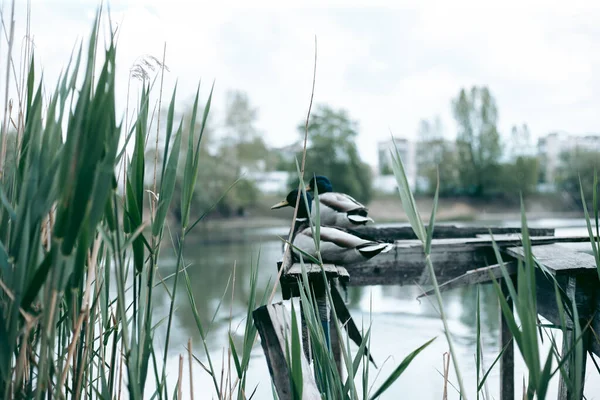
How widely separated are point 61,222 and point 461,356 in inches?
223

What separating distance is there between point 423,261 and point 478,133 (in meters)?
25.1

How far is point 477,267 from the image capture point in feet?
6.53

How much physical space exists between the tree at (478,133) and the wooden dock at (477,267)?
23.7m

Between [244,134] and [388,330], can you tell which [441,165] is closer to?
[244,134]

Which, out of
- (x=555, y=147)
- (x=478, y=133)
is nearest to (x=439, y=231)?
(x=478, y=133)

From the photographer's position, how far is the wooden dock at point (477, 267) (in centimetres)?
145

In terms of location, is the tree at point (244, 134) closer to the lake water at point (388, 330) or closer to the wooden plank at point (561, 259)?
the lake water at point (388, 330)

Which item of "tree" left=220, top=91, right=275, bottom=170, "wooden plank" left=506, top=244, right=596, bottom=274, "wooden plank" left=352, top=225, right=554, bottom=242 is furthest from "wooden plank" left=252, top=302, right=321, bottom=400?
"tree" left=220, top=91, right=275, bottom=170

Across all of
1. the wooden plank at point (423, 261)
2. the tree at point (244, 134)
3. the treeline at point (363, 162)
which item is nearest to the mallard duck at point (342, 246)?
the wooden plank at point (423, 261)

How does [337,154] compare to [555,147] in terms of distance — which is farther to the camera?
[555,147]

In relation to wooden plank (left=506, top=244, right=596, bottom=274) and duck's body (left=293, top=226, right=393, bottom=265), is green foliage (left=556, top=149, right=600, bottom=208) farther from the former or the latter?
duck's body (left=293, top=226, right=393, bottom=265)

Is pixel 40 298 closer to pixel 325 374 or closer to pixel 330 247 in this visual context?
pixel 325 374

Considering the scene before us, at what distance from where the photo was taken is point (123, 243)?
78cm

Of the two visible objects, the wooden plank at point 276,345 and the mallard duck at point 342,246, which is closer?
the wooden plank at point 276,345
